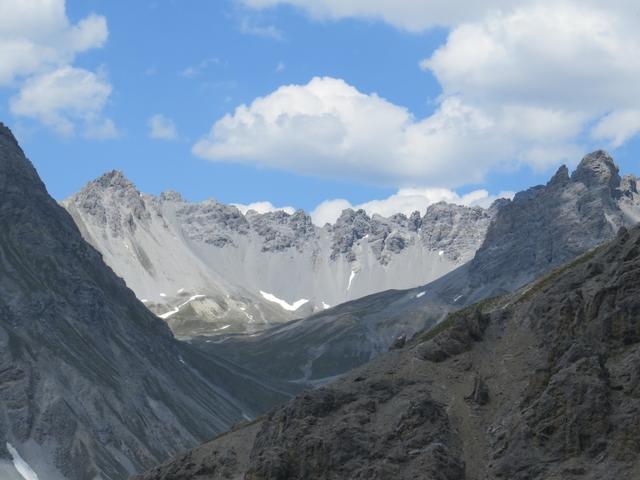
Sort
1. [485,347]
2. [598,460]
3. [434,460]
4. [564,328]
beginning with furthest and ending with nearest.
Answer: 1. [485,347]
2. [564,328]
3. [434,460]
4. [598,460]

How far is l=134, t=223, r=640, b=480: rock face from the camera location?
72.0m

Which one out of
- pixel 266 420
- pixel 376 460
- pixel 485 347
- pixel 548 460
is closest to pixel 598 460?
pixel 548 460

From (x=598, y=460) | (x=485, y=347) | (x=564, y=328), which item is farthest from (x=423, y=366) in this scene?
(x=598, y=460)

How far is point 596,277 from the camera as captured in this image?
3551 inches

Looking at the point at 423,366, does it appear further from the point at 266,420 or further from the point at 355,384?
the point at 266,420

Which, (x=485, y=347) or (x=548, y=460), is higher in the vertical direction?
(x=485, y=347)

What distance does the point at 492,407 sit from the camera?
82.7 meters

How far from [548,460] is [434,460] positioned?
7685 millimetres

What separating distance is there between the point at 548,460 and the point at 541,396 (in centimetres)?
555

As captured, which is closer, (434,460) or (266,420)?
(434,460)

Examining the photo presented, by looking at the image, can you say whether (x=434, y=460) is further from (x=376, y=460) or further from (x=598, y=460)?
(x=598, y=460)

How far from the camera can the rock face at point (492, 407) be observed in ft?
236

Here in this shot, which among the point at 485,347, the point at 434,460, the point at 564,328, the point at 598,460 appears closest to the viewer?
the point at 598,460

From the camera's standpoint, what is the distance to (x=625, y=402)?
235ft
